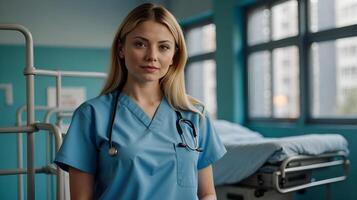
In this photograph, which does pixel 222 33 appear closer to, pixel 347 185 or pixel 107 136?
pixel 347 185

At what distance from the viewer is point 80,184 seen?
3.76 ft

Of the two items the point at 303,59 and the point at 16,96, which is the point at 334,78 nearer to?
the point at 303,59

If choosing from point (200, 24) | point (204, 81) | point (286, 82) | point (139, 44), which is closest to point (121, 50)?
point (139, 44)

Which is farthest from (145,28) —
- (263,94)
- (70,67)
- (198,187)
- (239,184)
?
(70,67)

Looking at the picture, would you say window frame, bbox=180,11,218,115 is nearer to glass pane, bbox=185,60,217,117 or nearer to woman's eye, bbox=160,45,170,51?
glass pane, bbox=185,60,217,117

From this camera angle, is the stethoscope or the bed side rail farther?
the bed side rail

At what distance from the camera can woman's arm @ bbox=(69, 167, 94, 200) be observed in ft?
3.73

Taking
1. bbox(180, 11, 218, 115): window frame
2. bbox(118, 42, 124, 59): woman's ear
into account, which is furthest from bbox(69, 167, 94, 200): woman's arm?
bbox(180, 11, 218, 115): window frame

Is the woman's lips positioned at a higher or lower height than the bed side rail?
higher

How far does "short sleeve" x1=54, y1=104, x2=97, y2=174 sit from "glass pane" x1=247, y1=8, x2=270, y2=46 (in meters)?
3.31

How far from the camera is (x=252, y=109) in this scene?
14.5 feet

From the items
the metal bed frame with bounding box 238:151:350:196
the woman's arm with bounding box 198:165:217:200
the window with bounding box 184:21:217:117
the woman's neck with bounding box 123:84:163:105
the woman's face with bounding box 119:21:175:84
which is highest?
the window with bounding box 184:21:217:117

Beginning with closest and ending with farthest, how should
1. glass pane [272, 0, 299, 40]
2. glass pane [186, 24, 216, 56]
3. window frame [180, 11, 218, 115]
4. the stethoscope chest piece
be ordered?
the stethoscope chest piece, glass pane [272, 0, 299, 40], window frame [180, 11, 218, 115], glass pane [186, 24, 216, 56]

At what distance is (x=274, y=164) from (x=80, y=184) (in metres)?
1.64
